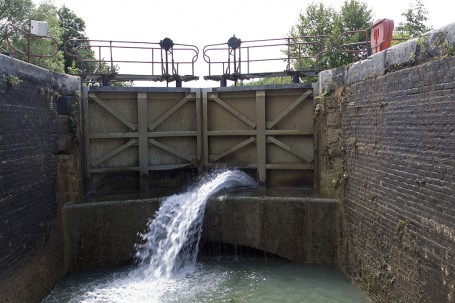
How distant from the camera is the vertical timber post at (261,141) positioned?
8672 mm

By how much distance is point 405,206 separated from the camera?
15.5 ft

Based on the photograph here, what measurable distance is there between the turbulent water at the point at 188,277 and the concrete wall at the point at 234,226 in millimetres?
228

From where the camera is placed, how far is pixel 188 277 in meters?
6.56

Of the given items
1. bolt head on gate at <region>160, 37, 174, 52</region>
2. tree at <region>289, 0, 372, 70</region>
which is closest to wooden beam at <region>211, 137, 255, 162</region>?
bolt head on gate at <region>160, 37, 174, 52</region>

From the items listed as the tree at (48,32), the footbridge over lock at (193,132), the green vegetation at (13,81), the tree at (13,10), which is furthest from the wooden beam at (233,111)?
the tree at (13,10)

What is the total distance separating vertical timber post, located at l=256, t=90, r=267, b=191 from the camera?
8672 mm

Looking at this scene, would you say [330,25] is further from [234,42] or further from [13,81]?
[13,81]

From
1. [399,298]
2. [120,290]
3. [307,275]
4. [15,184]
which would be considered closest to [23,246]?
[15,184]

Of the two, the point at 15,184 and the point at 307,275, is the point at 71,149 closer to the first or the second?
the point at 15,184

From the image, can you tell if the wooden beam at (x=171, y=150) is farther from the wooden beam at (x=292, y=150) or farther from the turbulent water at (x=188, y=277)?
the wooden beam at (x=292, y=150)

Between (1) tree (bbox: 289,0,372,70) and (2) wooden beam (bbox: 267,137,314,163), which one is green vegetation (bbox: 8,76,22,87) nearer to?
(2) wooden beam (bbox: 267,137,314,163)

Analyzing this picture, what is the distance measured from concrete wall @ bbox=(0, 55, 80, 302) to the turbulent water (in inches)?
23.4

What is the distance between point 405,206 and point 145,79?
6.77 m

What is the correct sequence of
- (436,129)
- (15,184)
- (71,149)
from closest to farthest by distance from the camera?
(436,129) < (15,184) < (71,149)
